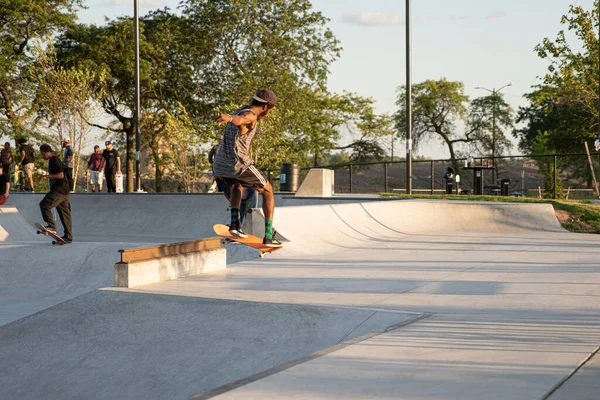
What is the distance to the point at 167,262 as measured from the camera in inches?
348

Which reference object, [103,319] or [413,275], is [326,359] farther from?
[413,275]

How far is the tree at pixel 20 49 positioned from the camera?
41.7 metres

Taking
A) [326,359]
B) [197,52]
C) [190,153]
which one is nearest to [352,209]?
[326,359]

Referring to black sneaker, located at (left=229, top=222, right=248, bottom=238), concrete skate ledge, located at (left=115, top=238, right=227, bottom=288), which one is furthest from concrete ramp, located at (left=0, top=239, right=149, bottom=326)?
black sneaker, located at (left=229, top=222, right=248, bottom=238)

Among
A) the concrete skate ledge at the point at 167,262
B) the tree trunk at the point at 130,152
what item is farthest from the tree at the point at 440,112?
the concrete skate ledge at the point at 167,262

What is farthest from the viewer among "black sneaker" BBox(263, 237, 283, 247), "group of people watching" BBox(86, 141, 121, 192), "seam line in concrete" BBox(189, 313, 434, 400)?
"group of people watching" BBox(86, 141, 121, 192)

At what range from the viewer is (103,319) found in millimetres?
7348

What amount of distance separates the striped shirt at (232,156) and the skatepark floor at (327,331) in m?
1.33

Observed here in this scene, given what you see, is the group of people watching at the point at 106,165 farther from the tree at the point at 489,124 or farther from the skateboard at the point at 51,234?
the tree at the point at 489,124

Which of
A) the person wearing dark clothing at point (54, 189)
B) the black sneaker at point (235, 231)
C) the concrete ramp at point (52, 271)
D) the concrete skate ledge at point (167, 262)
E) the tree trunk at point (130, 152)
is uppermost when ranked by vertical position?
the tree trunk at point (130, 152)

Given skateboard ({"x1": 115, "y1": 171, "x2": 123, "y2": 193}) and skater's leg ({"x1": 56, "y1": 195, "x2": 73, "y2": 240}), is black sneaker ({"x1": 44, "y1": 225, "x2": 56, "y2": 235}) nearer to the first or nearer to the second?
skater's leg ({"x1": 56, "y1": 195, "x2": 73, "y2": 240})

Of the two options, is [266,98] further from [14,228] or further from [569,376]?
[14,228]

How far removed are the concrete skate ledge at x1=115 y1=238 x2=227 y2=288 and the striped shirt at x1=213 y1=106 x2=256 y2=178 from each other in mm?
1201

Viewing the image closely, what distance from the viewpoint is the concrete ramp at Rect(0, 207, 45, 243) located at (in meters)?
15.9
